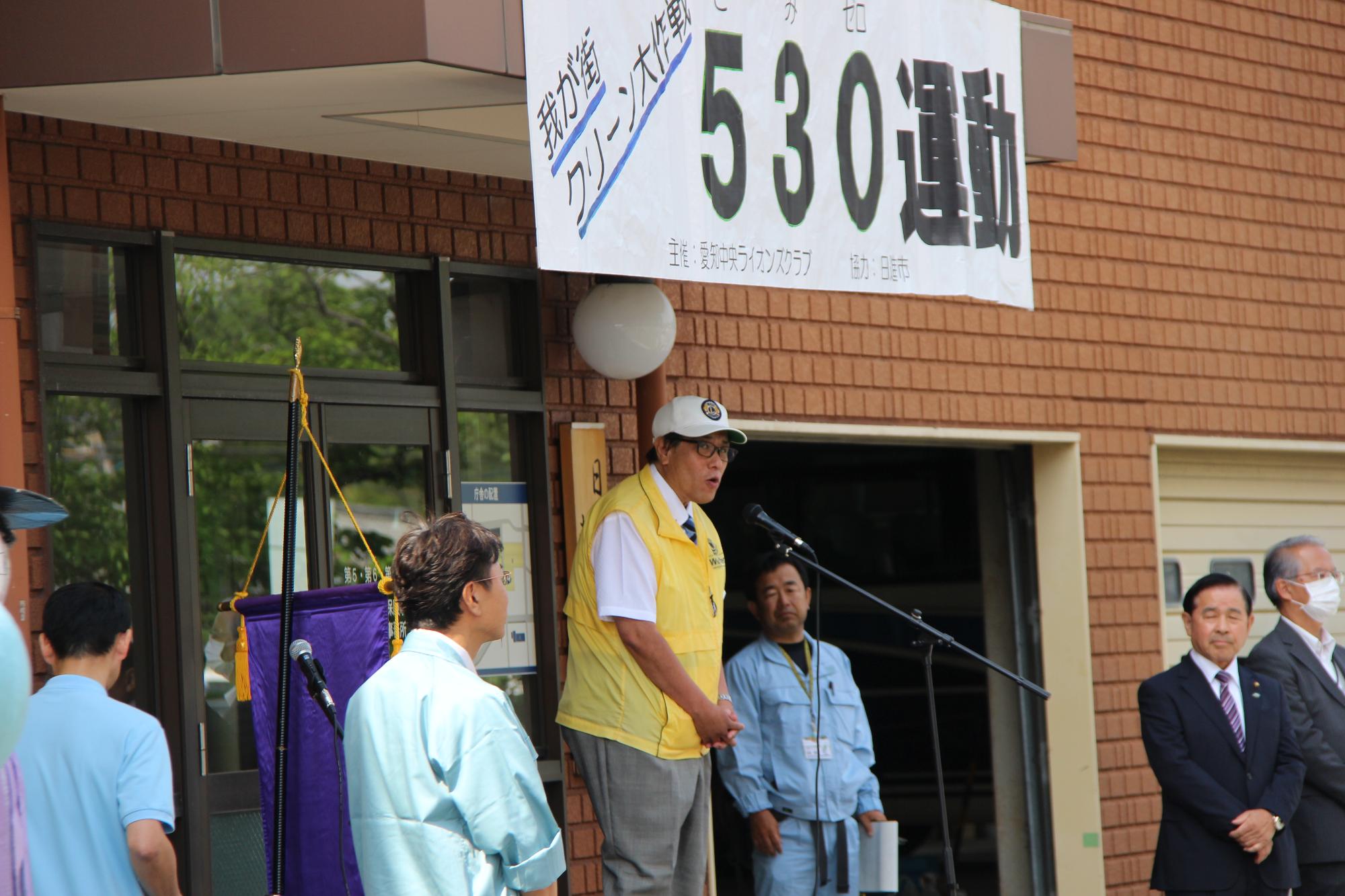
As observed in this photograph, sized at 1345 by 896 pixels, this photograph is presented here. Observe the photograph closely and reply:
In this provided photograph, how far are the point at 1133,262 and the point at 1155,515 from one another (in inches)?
52.1

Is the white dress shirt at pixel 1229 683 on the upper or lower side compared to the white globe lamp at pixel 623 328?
lower

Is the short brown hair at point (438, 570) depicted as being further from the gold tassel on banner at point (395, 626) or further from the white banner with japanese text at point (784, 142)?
the white banner with japanese text at point (784, 142)

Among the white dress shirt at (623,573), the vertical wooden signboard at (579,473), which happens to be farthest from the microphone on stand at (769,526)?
the vertical wooden signboard at (579,473)

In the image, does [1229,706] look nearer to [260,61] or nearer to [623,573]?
[623,573]

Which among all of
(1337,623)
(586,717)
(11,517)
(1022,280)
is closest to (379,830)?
(11,517)

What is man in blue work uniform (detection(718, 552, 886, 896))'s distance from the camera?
729cm

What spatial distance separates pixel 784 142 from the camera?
6371mm

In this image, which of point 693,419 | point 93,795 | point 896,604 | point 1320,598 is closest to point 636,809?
point 693,419

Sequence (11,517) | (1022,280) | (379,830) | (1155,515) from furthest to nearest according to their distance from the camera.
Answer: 1. (1155,515)
2. (1022,280)
3. (11,517)
4. (379,830)

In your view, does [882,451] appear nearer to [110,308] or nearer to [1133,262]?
[1133,262]

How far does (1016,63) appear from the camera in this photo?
744 cm

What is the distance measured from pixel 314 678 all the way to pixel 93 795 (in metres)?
0.74

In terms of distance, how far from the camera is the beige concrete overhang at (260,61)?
17.4ft

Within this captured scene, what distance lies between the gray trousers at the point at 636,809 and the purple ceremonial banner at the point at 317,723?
0.99 metres
